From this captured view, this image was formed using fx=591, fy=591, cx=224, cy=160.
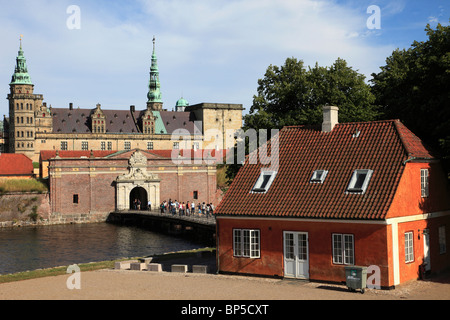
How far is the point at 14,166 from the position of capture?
84.4 meters

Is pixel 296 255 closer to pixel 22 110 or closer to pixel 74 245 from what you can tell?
pixel 74 245

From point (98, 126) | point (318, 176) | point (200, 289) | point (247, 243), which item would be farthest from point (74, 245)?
point (98, 126)

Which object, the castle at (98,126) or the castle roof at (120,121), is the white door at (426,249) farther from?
the castle roof at (120,121)

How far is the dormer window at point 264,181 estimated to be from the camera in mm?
26453

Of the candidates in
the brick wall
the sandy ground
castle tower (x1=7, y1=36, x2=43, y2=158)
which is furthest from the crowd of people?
castle tower (x1=7, y1=36, x2=43, y2=158)

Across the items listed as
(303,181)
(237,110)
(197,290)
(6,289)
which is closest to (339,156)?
(303,181)

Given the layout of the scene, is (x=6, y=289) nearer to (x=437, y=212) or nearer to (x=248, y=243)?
(x=248, y=243)

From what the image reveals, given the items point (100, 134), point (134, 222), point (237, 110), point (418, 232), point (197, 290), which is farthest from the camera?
point (237, 110)

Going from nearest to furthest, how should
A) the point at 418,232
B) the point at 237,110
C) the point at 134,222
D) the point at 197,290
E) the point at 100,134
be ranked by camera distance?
the point at 197,290, the point at 418,232, the point at 134,222, the point at 100,134, the point at 237,110

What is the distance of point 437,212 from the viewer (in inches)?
1010

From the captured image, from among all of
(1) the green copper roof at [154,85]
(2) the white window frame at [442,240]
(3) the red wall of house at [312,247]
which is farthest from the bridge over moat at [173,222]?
(1) the green copper roof at [154,85]

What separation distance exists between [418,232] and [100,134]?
9449cm

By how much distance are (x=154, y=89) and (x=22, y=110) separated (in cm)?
3894

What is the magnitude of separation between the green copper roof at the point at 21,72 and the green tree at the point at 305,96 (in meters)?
79.5
